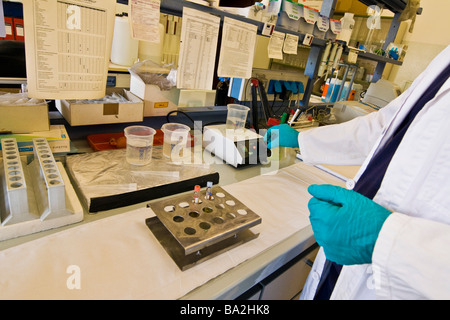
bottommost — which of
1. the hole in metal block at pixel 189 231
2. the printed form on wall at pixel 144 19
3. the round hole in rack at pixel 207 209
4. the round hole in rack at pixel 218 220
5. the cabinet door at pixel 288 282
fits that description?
the cabinet door at pixel 288 282

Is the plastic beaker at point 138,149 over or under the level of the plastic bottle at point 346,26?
under

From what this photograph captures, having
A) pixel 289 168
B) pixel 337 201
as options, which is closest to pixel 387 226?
pixel 337 201

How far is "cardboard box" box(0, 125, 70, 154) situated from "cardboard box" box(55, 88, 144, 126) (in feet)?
0.29

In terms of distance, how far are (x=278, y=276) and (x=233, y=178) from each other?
429 mm

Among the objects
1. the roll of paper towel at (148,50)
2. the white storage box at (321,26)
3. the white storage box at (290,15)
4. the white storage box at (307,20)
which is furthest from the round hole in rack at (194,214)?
the roll of paper towel at (148,50)

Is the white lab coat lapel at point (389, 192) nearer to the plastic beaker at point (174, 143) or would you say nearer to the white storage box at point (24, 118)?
the plastic beaker at point (174, 143)

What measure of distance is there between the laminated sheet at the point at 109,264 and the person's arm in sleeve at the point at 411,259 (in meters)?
0.32

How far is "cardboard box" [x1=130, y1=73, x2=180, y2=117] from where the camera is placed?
135 cm

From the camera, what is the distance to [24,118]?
37.6 inches

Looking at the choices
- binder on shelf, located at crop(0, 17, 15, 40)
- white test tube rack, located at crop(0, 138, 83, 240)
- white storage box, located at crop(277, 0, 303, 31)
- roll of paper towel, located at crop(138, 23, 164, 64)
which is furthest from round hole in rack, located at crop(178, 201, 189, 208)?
binder on shelf, located at crop(0, 17, 15, 40)

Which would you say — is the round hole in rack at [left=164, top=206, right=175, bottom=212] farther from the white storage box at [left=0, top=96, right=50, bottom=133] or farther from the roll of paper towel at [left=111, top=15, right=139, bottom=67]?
the roll of paper towel at [left=111, top=15, right=139, bottom=67]

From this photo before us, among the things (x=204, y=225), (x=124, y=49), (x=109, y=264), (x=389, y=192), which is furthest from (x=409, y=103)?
(x=124, y=49)

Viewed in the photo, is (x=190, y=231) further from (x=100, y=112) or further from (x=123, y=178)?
(x=100, y=112)

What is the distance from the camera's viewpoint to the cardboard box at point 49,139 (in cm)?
93
